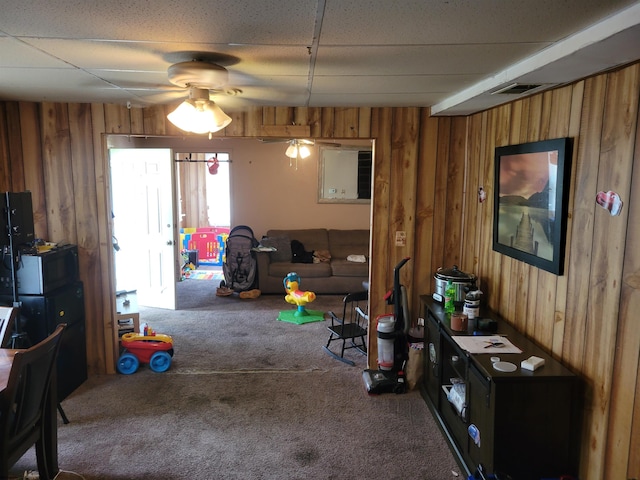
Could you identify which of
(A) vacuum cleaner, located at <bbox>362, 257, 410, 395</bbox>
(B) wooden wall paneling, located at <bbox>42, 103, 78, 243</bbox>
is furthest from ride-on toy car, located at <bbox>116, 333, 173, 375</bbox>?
(A) vacuum cleaner, located at <bbox>362, 257, 410, 395</bbox>

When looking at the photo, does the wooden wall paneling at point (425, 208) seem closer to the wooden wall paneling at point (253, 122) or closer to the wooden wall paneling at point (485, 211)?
the wooden wall paneling at point (485, 211)

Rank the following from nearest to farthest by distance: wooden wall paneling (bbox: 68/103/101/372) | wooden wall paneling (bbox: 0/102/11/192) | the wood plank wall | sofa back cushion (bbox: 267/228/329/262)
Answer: the wood plank wall, wooden wall paneling (bbox: 0/102/11/192), wooden wall paneling (bbox: 68/103/101/372), sofa back cushion (bbox: 267/228/329/262)

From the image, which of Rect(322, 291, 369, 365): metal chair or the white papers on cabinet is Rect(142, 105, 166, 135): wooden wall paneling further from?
the white papers on cabinet

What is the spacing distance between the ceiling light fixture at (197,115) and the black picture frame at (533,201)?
5.75 feet

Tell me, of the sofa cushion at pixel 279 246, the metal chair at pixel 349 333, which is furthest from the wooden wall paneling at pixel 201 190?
the metal chair at pixel 349 333

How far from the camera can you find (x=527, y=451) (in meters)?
2.28

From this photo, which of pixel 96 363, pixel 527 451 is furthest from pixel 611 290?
pixel 96 363

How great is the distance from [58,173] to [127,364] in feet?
5.47

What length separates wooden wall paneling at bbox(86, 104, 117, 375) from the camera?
3.78 meters

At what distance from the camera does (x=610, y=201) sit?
2.06 meters

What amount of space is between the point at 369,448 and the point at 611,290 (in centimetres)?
172

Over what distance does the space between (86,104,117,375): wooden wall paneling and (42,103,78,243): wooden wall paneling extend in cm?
21

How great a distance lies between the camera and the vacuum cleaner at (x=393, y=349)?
3.66 meters

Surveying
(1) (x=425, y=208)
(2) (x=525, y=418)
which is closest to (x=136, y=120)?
(1) (x=425, y=208)
